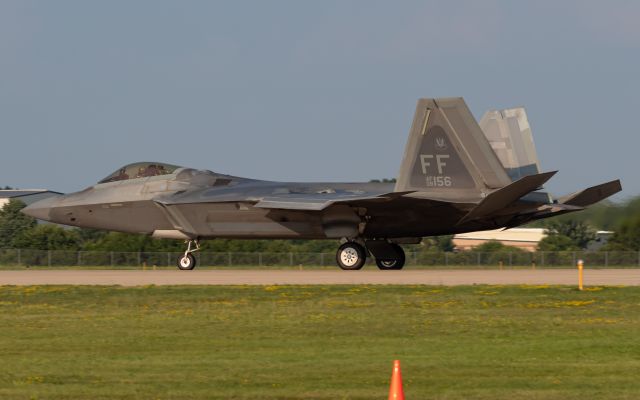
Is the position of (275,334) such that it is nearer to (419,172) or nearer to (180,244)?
(419,172)

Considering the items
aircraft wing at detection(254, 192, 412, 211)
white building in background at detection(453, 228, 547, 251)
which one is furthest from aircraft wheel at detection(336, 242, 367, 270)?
white building in background at detection(453, 228, 547, 251)

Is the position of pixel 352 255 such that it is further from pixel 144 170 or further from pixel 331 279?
pixel 144 170

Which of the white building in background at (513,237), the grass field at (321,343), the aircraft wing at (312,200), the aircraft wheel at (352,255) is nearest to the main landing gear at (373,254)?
the aircraft wheel at (352,255)

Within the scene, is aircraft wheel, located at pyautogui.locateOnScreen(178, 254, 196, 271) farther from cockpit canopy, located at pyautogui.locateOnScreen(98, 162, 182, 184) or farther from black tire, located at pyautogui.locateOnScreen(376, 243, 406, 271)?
black tire, located at pyautogui.locateOnScreen(376, 243, 406, 271)

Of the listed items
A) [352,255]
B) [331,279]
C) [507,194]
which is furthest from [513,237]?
[331,279]

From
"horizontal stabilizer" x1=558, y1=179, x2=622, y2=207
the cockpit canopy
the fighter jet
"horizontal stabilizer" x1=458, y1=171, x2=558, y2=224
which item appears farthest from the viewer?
the cockpit canopy

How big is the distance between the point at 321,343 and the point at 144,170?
20.2 metres

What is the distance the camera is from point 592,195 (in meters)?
31.8

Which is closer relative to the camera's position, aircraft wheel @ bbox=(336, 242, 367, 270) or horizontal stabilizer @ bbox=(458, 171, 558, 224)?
horizontal stabilizer @ bbox=(458, 171, 558, 224)

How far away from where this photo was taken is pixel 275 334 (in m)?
15.7

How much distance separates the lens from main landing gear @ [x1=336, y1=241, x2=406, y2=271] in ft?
104

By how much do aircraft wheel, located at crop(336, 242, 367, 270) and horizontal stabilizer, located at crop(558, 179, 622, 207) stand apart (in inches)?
249

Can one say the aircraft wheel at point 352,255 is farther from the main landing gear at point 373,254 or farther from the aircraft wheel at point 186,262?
the aircraft wheel at point 186,262

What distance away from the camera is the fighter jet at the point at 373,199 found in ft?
95.7
